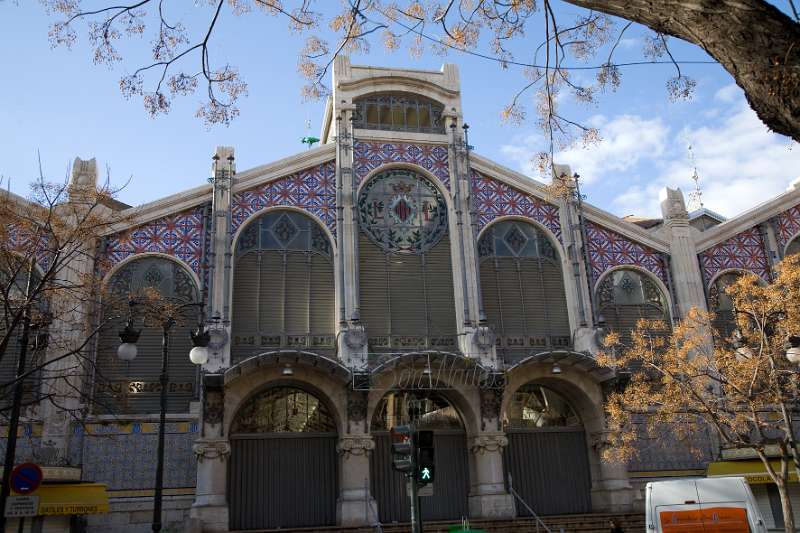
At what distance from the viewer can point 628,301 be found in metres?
26.4

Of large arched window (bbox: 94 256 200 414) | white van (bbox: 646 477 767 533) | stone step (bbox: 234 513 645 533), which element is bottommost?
stone step (bbox: 234 513 645 533)

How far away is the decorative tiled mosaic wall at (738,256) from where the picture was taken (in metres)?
27.2

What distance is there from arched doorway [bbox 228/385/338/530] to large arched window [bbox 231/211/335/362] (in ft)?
5.58

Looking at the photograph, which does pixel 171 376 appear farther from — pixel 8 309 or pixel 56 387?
pixel 8 309

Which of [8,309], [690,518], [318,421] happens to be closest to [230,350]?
[318,421]

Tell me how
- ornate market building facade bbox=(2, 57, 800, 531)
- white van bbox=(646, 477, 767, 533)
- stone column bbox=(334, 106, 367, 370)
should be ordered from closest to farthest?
white van bbox=(646, 477, 767, 533) < ornate market building facade bbox=(2, 57, 800, 531) < stone column bbox=(334, 106, 367, 370)

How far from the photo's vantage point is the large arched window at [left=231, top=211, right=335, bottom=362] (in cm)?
2330

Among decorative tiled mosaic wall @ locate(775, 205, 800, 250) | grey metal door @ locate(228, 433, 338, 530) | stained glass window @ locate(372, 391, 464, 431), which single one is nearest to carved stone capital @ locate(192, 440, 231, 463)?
grey metal door @ locate(228, 433, 338, 530)

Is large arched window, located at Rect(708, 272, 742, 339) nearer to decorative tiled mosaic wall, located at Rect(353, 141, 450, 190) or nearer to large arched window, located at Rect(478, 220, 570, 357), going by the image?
large arched window, located at Rect(478, 220, 570, 357)

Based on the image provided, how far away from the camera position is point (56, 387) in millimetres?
20797

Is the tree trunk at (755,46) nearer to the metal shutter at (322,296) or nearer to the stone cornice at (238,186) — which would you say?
the metal shutter at (322,296)

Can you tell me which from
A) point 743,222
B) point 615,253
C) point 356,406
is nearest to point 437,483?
point 356,406

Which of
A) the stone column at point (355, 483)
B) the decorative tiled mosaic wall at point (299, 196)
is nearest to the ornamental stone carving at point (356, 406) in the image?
the stone column at point (355, 483)

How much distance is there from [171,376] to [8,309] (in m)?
8.41
